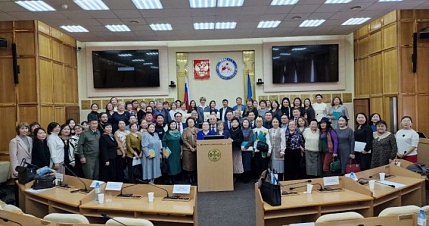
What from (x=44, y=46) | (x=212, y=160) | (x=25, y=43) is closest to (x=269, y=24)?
(x=212, y=160)

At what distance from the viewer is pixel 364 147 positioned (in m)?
5.86

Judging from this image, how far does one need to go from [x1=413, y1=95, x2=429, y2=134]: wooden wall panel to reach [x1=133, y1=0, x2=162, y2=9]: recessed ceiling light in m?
6.86

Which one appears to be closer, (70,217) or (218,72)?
(70,217)

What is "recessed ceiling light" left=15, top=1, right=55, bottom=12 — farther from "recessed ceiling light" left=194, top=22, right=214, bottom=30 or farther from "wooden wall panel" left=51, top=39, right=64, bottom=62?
"recessed ceiling light" left=194, top=22, right=214, bottom=30

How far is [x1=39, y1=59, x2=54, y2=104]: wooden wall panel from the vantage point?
27.4 feet

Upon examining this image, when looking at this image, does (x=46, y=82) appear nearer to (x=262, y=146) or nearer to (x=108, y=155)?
(x=108, y=155)

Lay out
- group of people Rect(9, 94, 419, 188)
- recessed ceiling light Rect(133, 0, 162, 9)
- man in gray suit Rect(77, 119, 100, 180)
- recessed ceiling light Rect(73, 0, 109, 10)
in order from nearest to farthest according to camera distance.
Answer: group of people Rect(9, 94, 419, 188)
man in gray suit Rect(77, 119, 100, 180)
recessed ceiling light Rect(73, 0, 109, 10)
recessed ceiling light Rect(133, 0, 162, 9)

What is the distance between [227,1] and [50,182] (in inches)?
195

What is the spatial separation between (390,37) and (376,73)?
1184 millimetres

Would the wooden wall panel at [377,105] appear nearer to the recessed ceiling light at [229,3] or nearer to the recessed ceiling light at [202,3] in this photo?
the recessed ceiling light at [229,3]

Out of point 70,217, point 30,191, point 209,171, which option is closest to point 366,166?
point 209,171

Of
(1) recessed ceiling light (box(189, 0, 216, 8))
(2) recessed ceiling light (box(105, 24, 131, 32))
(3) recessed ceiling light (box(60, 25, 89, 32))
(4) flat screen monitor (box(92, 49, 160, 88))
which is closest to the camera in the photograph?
(1) recessed ceiling light (box(189, 0, 216, 8))

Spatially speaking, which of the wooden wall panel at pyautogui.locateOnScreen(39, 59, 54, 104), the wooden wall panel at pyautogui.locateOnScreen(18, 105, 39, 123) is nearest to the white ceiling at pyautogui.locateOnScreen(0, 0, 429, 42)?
the wooden wall panel at pyautogui.locateOnScreen(39, 59, 54, 104)

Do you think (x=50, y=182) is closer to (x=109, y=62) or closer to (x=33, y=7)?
(x=33, y=7)
